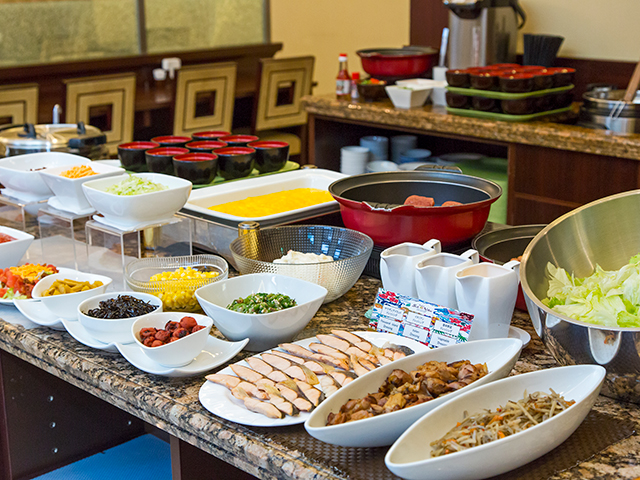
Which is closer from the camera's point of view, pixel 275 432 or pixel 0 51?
pixel 275 432

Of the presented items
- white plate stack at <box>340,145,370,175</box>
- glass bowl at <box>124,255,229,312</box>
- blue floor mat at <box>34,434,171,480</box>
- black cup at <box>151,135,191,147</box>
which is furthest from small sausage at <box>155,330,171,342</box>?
white plate stack at <box>340,145,370,175</box>

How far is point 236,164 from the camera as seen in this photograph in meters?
1.94

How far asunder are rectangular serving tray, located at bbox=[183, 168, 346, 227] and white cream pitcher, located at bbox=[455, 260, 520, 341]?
55 cm

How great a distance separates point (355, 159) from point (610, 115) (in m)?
1.10

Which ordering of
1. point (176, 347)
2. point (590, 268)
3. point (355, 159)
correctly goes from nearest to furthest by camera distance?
point (176, 347), point (590, 268), point (355, 159)

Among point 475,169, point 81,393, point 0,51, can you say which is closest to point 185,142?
point 81,393

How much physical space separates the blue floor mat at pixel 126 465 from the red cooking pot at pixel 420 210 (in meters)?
0.65

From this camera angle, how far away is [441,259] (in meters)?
1.30

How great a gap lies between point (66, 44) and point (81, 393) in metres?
3.99

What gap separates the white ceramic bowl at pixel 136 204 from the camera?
4.80 feet

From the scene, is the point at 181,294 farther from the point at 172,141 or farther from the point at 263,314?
the point at 172,141

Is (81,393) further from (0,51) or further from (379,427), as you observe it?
(0,51)

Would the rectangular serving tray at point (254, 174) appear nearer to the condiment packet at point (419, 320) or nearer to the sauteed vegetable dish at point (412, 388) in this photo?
the condiment packet at point (419, 320)

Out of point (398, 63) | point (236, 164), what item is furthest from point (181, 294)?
point (398, 63)
